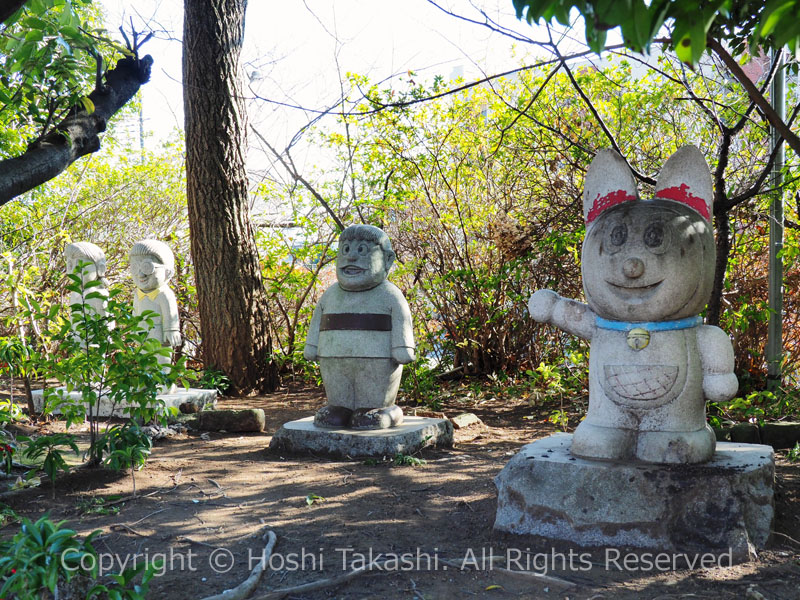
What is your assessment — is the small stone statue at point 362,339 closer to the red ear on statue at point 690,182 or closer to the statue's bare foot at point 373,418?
the statue's bare foot at point 373,418

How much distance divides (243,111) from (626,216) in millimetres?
5814

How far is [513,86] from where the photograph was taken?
25.2ft

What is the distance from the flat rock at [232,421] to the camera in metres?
6.29

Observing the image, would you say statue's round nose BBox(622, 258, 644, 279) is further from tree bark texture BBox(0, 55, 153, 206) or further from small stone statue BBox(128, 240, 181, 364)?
small stone statue BBox(128, 240, 181, 364)

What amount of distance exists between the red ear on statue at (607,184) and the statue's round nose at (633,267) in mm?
421

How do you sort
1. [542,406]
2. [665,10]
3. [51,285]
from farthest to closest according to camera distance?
1. [51,285]
2. [542,406]
3. [665,10]

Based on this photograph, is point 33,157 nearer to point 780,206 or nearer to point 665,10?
point 665,10

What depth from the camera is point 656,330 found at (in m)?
3.58

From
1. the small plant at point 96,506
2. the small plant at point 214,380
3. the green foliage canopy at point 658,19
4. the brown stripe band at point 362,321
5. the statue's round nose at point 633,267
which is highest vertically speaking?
the green foliage canopy at point 658,19

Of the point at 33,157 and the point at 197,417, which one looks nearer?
the point at 33,157

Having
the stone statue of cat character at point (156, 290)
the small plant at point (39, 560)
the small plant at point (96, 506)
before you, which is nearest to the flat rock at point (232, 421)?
the stone statue of cat character at point (156, 290)

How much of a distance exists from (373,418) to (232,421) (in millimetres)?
1576

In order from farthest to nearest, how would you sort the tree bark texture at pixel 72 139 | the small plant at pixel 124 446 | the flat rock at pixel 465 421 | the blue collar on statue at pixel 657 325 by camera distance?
the flat rock at pixel 465 421 → the small plant at pixel 124 446 → the blue collar on statue at pixel 657 325 → the tree bark texture at pixel 72 139

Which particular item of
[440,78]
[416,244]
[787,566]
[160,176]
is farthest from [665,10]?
[160,176]
